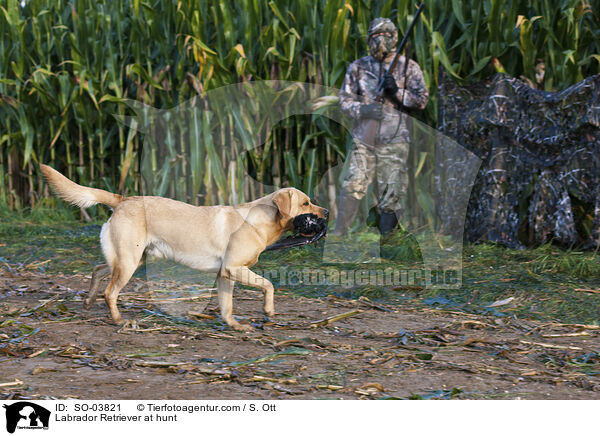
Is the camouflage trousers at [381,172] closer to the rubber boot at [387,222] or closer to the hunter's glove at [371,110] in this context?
the rubber boot at [387,222]

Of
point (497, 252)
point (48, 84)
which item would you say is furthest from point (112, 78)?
point (497, 252)

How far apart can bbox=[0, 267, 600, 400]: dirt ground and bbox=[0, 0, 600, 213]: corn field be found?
8.43ft

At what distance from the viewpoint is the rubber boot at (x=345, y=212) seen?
21.4ft

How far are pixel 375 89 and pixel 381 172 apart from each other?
2.66 feet

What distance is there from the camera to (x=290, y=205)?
3910 mm

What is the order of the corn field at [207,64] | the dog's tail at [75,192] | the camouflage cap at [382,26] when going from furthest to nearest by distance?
the corn field at [207,64] < the camouflage cap at [382,26] < the dog's tail at [75,192]

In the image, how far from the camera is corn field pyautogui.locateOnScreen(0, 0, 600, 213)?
6.65 meters

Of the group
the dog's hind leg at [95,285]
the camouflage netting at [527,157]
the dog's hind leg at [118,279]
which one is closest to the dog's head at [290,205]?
the dog's hind leg at [118,279]

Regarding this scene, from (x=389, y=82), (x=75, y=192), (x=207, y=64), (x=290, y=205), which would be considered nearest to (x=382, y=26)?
(x=389, y=82)

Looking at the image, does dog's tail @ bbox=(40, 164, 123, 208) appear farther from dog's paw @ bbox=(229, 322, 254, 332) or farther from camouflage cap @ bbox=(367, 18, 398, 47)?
camouflage cap @ bbox=(367, 18, 398, 47)

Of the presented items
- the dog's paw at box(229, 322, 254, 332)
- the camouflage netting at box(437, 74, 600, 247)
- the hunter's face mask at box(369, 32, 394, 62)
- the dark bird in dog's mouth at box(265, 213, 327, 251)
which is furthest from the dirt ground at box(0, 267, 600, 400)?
the hunter's face mask at box(369, 32, 394, 62)

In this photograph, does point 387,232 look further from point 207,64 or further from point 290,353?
point 290,353
